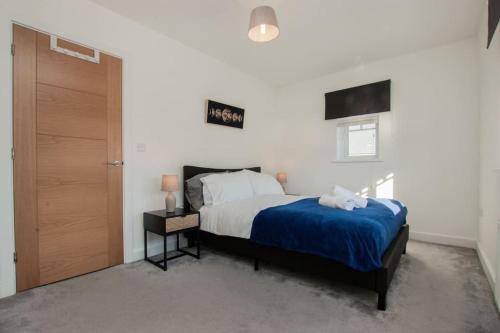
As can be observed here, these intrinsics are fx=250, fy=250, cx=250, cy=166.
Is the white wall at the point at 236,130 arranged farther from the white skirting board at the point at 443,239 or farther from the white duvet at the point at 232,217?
the white duvet at the point at 232,217

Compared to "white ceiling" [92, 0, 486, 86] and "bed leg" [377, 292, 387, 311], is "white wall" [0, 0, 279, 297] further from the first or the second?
"bed leg" [377, 292, 387, 311]

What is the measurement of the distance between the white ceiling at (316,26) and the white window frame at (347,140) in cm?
93

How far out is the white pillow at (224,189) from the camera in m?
3.11

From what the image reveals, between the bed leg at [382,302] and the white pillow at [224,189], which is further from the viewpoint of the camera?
the white pillow at [224,189]

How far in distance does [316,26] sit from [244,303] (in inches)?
119

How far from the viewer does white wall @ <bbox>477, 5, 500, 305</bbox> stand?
214 centimetres

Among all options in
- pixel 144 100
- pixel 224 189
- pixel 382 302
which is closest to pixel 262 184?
pixel 224 189

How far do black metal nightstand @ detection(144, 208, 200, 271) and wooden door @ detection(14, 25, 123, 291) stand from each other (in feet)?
0.99

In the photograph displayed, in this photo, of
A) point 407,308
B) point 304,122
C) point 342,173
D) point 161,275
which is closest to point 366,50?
point 304,122

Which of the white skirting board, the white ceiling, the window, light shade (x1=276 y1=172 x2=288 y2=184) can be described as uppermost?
the white ceiling

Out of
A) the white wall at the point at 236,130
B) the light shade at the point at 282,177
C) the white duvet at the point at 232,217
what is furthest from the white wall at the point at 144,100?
the light shade at the point at 282,177

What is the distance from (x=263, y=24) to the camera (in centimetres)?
204

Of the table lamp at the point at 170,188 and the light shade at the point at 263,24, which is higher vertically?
the light shade at the point at 263,24

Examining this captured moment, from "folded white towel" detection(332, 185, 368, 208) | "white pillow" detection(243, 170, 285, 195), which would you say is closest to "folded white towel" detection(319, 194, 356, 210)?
"folded white towel" detection(332, 185, 368, 208)
